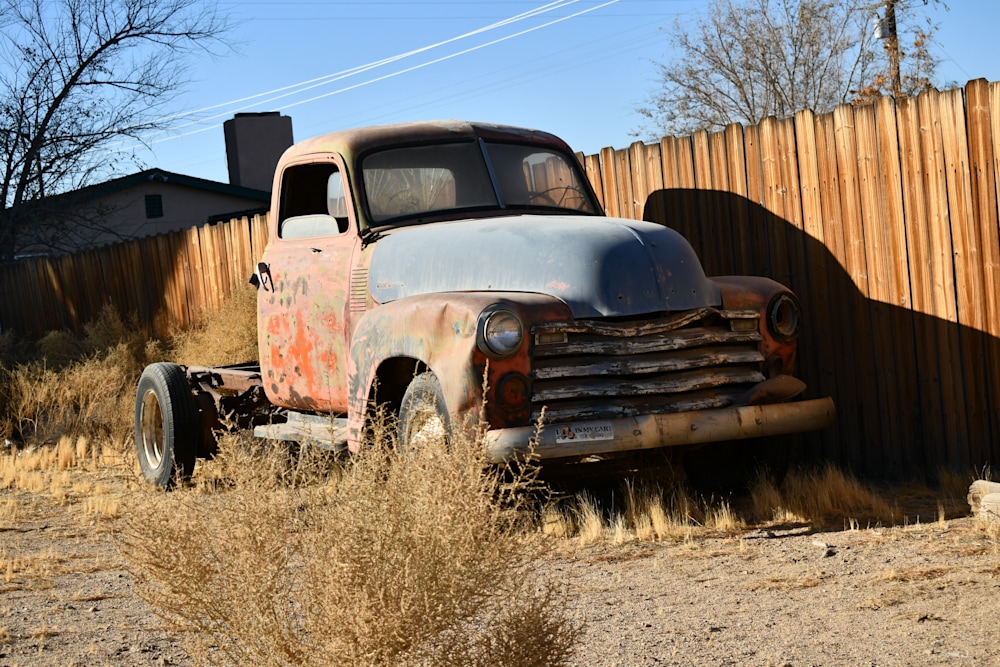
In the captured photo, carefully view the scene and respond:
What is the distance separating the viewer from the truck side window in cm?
730

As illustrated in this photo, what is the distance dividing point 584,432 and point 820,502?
1664mm

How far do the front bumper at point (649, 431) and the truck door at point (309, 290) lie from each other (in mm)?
1799

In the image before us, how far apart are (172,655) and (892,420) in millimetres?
4850

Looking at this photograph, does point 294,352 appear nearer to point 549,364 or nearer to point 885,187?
point 549,364

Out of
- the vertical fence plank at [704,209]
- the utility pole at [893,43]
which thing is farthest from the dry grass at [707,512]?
the utility pole at [893,43]

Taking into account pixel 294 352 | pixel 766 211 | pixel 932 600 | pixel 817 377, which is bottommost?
pixel 932 600

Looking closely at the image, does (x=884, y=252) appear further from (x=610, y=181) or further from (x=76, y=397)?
(x=76, y=397)

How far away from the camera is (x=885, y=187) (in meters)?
7.30

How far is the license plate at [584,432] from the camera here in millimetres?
5555

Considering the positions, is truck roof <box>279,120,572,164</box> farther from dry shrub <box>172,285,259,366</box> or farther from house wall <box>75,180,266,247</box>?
house wall <box>75,180,266,247</box>

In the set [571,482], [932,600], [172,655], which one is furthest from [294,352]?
[932,600]

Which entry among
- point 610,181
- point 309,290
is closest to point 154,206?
point 610,181

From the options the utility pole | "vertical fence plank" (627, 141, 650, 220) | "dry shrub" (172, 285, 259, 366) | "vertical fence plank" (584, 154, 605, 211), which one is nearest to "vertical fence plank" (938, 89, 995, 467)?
"vertical fence plank" (627, 141, 650, 220)

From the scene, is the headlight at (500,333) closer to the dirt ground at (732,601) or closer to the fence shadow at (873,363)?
the dirt ground at (732,601)
